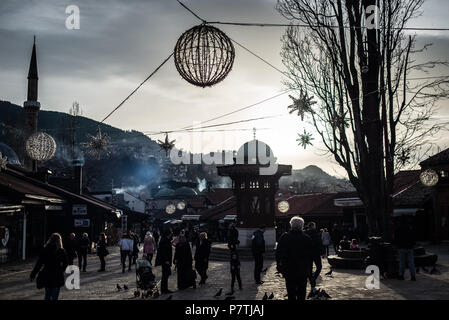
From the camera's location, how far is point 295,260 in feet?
22.1

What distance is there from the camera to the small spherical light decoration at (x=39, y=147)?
57.8ft

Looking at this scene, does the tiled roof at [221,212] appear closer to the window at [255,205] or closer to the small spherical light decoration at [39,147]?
the window at [255,205]

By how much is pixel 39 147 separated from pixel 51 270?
11.6 m

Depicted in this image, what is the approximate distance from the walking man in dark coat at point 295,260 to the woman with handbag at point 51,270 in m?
3.89

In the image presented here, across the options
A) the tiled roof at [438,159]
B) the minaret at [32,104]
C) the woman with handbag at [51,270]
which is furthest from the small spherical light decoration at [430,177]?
the minaret at [32,104]

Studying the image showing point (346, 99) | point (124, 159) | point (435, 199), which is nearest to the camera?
point (346, 99)

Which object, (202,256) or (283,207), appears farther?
(283,207)

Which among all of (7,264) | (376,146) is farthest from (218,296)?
(7,264)

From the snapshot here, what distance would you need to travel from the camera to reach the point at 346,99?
14.6m

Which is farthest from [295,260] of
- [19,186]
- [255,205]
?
[255,205]

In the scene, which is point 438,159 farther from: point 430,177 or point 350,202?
point 350,202

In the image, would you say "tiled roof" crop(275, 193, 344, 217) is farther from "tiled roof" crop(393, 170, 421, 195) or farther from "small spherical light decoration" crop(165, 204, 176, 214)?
"small spherical light decoration" crop(165, 204, 176, 214)
